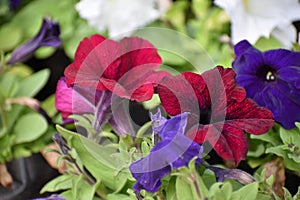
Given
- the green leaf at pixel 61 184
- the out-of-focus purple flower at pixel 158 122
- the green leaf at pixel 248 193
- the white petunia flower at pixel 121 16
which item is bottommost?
the green leaf at pixel 61 184

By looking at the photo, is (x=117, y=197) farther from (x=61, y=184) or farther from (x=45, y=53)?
(x=45, y=53)

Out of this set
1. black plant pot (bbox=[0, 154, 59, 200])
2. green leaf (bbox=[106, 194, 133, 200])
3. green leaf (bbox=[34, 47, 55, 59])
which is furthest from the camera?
green leaf (bbox=[34, 47, 55, 59])

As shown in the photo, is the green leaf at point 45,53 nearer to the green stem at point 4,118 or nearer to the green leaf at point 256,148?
the green stem at point 4,118

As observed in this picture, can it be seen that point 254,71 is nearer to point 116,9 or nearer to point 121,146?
point 121,146

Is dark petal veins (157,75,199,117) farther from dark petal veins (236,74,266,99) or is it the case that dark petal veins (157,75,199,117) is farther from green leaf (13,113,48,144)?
green leaf (13,113,48,144)

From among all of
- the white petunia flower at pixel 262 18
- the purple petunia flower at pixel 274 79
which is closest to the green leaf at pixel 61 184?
the purple petunia flower at pixel 274 79

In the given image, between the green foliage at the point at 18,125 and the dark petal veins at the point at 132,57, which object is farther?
the green foliage at the point at 18,125

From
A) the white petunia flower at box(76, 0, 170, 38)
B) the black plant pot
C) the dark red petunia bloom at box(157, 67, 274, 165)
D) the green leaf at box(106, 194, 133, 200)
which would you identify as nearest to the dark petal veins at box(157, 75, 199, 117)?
the dark red petunia bloom at box(157, 67, 274, 165)
